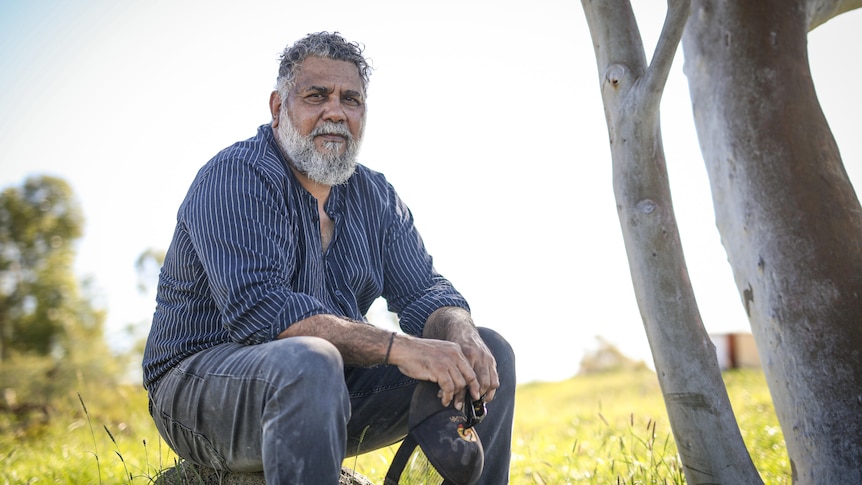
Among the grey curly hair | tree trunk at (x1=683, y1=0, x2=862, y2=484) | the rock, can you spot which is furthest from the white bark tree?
the rock

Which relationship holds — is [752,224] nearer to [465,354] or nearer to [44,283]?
[465,354]

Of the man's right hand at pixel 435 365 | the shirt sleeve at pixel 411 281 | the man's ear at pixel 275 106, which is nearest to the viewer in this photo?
the man's right hand at pixel 435 365

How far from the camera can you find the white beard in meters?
3.10

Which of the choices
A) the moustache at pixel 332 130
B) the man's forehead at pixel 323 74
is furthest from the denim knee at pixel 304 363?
the man's forehead at pixel 323 74

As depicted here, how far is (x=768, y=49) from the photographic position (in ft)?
8.72

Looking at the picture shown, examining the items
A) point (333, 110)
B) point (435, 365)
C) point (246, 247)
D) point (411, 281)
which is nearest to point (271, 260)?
point (246, 247)

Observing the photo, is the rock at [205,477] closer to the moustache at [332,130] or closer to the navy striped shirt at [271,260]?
the navy striped shirt at [271,260]

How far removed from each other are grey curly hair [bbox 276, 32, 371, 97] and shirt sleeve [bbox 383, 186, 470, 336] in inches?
28.5

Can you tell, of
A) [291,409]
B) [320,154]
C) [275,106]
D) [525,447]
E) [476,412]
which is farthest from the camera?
[525,447]

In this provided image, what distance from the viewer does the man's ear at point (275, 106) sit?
3.34 meters

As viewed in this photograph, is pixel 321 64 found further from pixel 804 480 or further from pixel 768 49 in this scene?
pixel 804 480

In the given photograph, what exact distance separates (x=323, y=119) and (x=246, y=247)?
2.96 ft

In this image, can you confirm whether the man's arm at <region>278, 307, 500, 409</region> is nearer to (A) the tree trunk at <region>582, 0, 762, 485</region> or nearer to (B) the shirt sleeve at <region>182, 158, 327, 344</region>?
(B) the shirt sleeve at <region>182, 158, 327, 344</region>

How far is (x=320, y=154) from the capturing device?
3.10 meters
